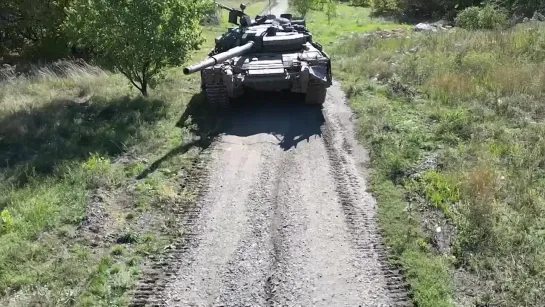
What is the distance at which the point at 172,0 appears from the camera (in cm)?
1223

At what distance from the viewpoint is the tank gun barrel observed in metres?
9.90

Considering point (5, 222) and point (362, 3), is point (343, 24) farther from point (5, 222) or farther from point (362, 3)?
point (5, 222)

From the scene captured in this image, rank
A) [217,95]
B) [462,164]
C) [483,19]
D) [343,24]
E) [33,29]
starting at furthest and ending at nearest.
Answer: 1. [343,24]
2. [483,19]
3. [33,29]
4. [217,95]
5. [462,164]

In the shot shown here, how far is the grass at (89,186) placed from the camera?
20.4 ft

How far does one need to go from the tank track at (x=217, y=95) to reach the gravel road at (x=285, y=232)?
1.57 m

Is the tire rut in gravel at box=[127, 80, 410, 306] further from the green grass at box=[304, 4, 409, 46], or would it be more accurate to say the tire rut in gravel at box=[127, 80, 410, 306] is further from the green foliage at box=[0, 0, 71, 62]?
the green grass at box=[304, 4, 409, 46]

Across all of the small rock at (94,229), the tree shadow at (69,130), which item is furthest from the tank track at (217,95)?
the small rock at (94,229)

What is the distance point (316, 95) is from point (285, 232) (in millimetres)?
5812

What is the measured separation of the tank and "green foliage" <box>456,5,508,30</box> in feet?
41.5

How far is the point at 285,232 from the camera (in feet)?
23.1

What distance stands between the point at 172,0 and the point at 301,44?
3.25m

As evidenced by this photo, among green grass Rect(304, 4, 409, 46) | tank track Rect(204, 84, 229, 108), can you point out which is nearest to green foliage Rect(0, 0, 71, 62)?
tank track Rect(204, 84, 229, 108)

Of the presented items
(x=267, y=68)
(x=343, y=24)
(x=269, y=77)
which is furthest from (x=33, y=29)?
(x=343, y=24)

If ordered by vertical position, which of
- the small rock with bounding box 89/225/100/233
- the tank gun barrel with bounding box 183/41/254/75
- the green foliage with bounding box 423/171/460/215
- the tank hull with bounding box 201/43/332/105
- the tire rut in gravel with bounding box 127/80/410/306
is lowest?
the small rock with bounding box 89/225/100/233
